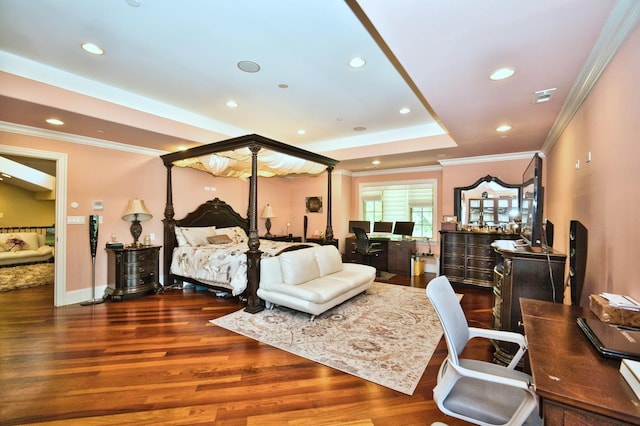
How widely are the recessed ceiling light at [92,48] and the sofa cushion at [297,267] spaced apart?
2.88m

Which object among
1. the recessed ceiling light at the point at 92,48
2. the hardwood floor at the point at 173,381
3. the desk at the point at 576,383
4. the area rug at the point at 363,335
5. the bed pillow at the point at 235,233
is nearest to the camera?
the desk at the point at 576,383

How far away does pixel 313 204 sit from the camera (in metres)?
7.50

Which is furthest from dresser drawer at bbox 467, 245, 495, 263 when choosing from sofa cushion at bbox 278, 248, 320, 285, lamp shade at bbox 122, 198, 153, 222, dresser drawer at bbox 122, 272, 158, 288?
lamp shade at bbox 122, 198, 153, 222

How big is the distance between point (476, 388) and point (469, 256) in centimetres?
427

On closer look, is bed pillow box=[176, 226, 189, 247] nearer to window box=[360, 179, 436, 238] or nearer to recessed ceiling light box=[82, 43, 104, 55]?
recessed ceiling light box=[82, 43, 104, 55]

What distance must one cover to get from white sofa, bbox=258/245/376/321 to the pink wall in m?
2.45

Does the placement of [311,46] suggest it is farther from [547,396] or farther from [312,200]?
[312,200]

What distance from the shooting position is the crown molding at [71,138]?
12.0 feet

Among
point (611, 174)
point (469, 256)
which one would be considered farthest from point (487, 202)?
point (611, 174)

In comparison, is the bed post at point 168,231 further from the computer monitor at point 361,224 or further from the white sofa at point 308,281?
the computer monitor at point 361,224

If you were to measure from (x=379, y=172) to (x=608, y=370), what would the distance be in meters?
6.29

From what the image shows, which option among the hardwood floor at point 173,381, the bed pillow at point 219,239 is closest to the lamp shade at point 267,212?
the bed pillow at point 219,239

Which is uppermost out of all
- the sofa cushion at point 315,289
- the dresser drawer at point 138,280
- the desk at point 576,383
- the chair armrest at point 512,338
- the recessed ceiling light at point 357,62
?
the recessed ceiling light at point 357,62

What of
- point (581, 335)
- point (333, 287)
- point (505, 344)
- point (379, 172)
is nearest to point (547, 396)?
point (581, 335)
